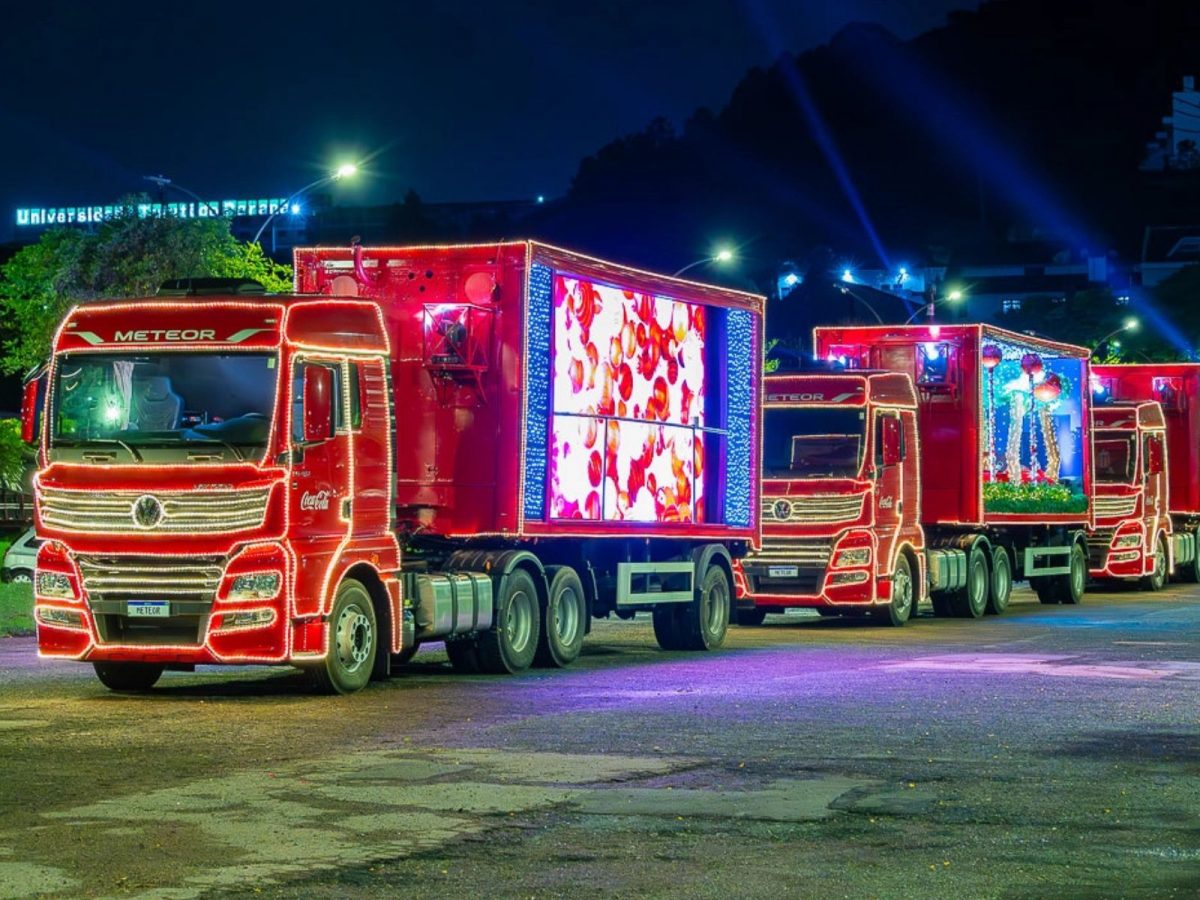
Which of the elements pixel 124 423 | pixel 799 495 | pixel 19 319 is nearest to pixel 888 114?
pixel 19 319

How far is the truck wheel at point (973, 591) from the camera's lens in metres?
33.7

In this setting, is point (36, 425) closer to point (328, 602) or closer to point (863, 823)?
point (328, 602)

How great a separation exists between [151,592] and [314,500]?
4.74ft

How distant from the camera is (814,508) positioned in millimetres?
29312

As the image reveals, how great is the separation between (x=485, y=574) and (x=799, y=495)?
9514 mm

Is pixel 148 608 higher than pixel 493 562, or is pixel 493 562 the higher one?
pixel 493 562

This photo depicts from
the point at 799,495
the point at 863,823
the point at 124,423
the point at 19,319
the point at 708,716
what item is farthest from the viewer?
the point at 19,319

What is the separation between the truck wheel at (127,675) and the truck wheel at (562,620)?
13.4ft

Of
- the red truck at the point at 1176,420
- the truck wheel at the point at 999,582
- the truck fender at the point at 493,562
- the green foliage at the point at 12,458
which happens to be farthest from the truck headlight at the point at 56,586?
the green foliage at the point at 12,458

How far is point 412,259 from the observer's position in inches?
827

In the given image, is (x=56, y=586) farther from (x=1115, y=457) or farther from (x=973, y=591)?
(x=1115, y=457)

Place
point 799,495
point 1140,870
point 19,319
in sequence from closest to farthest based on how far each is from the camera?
point 1140,870, point 799,495, point 19,319

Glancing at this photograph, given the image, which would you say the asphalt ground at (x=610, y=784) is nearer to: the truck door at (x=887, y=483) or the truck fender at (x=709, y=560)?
the truck fender at (x=709, y=560)

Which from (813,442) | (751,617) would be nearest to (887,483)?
(813,442)
